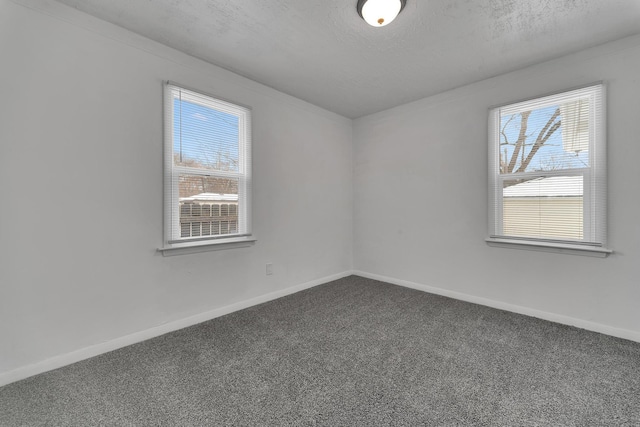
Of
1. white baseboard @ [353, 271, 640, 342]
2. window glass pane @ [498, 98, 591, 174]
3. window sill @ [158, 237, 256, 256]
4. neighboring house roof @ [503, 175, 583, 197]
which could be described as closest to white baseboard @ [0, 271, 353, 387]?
window sill @ [158, 237, 256, 256]

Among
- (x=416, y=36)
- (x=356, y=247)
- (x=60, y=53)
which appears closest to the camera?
(x=60, y=53)

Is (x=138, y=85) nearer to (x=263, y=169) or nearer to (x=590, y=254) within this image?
(x=263, y=169)

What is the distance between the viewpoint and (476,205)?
123 inches

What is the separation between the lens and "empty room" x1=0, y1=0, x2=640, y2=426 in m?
1.70

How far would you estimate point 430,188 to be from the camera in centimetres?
350

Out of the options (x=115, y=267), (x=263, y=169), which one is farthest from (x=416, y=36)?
(x=115, y=267)

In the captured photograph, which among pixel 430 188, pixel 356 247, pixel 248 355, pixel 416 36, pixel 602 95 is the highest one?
pixel 416 36

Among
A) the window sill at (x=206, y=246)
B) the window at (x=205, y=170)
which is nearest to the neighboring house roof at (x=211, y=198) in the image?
the window at (x=205, y=170)

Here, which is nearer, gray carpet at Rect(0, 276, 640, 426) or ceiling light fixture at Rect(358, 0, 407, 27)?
gray carpet at Rect(0, 276, 640, 426)

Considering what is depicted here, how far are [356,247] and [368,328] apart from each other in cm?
195

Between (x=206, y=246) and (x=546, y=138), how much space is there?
358cm

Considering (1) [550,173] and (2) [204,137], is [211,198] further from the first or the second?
(1) [550,173]

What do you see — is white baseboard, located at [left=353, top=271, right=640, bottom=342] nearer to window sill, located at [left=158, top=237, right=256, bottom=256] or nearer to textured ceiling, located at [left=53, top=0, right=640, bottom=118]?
window sill, located at [left=158, top=237, right=256, bottom=256]

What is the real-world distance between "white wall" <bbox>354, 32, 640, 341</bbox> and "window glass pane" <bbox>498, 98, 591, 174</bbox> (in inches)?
6.8
